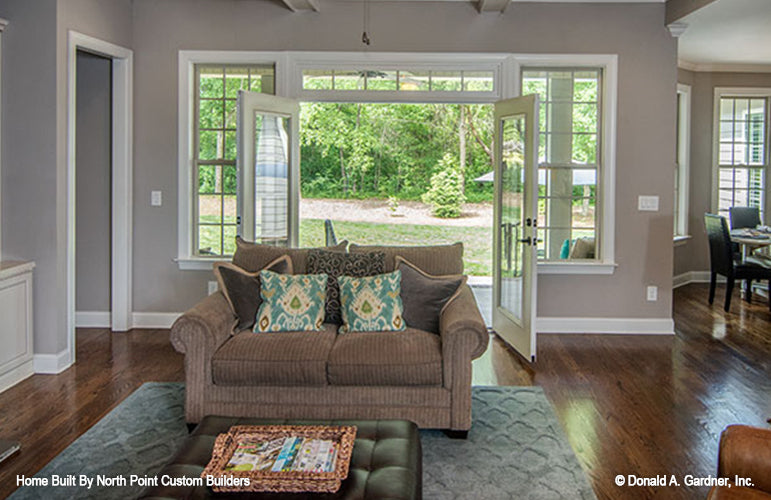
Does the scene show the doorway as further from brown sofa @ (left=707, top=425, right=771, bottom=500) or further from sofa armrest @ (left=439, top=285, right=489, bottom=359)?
brown sofa @ (left=707, top=425, right=771, bottom=500)

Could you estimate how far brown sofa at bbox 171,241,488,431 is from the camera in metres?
3.32

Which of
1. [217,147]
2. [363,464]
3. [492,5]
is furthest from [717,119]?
[363,464]

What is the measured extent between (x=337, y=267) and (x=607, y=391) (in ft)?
6.07

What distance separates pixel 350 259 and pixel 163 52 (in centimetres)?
296

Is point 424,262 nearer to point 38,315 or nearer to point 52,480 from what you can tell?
point 52,480

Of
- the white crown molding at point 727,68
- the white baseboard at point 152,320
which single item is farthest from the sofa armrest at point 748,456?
the white crown molding at point 727,68

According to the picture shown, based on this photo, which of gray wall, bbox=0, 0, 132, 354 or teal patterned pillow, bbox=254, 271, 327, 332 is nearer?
teal patterned pillow, bbox=254, 271, 327, 332

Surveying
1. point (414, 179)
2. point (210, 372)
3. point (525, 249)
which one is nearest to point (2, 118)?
point (210, 372)

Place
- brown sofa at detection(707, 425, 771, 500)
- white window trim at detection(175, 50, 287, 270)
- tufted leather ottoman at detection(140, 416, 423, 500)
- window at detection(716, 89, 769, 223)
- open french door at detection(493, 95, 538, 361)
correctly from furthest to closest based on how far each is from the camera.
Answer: window at detection(716, 89, 769, 223) → white window trim at detection(175, 50, 287, 270) → open french door at detection(493, 95, 538, 361) → tufted leather ottoman at detection(140, 416, 423, 500) → brown sofa at detection(707, 425, 771, 500)

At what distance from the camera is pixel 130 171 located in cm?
570

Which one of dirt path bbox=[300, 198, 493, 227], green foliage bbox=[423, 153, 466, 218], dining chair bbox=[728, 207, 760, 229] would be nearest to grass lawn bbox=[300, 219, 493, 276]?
dirt path bbox=[300, 198, 493, 227]

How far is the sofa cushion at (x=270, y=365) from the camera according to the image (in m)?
3.32

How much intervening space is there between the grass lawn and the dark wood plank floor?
16.8ft

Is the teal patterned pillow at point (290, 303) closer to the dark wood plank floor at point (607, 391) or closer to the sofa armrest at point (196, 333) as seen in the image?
the sofa armrest at point (196, 333)
